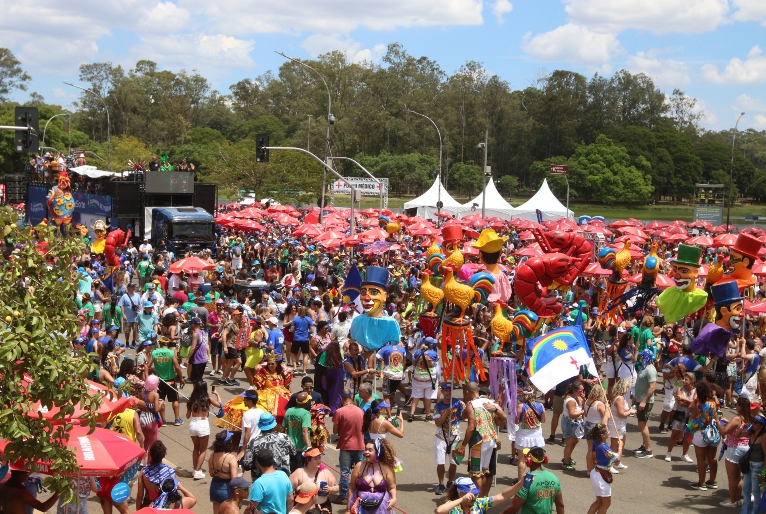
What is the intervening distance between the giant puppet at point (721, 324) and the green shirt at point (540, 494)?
19.2ft

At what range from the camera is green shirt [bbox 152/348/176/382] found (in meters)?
11.7

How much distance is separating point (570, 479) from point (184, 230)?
71.4 feet

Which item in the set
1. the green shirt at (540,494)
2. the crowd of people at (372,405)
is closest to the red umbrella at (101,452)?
the crowd of people at (372,405)

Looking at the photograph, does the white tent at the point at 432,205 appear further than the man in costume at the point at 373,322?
Yes

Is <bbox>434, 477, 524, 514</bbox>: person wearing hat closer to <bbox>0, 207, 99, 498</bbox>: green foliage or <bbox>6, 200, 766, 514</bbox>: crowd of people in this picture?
<bbox>6, 200, 766, 514</bbox>: crowd of people

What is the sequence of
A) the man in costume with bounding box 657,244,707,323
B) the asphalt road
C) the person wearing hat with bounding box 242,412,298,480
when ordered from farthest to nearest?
the man in costume with bounding box 657,244,707,323 < the asphalt road < the person wearing hat with bounding box 242,412,298,480

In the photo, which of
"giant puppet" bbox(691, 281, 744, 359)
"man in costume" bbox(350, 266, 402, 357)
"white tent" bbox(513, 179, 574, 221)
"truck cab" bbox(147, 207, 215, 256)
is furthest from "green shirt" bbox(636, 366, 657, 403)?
"white tent" bbox(513, 179, 574, 221)

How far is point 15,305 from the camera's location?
5.58 metres

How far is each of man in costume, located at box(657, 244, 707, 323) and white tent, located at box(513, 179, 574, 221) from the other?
3438 centimetres

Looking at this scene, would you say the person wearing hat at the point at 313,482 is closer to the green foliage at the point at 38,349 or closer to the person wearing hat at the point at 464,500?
the person wearing hat at the point at 464,500

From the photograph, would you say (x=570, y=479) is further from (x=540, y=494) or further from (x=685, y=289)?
(x=685, y=289)

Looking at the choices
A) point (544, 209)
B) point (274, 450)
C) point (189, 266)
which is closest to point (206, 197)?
point (189, 266)

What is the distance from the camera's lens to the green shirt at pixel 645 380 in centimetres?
1227

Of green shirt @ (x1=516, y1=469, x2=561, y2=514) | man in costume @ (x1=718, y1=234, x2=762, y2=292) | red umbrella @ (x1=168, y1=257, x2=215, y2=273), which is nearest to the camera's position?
green shirt @ (x1=516, y1=469, x2=561, y2=514)
